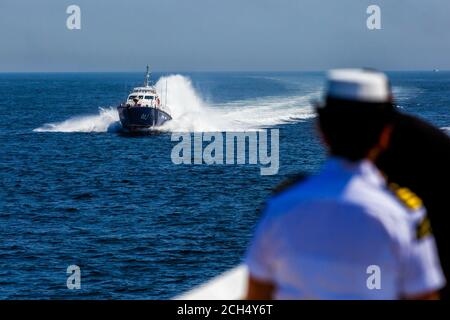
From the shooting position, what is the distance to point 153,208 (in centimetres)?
3366

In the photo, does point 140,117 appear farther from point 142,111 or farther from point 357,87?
point 357,87

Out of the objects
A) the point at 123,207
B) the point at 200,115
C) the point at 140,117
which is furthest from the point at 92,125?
the point at 123,207

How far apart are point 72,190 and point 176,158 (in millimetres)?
12600

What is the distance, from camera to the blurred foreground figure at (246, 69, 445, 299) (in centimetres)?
193

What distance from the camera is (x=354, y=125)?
202cm

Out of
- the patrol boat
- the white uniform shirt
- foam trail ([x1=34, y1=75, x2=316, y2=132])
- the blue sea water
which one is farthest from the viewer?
foam trail ([x1=34, y1=75, x2=316, y2=132])

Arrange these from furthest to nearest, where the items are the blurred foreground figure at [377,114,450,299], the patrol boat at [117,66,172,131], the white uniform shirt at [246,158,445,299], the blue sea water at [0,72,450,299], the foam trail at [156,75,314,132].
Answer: the foam trail at [156,75,314,132]
the patrol boat at [117,66,172,131]
the blue sea water at [0,72,450,299]
the blurred foreground figure at [377,114,450,299]
the white uniform shirt at [246,158,445,299]

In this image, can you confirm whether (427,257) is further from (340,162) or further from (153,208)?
(153,208)

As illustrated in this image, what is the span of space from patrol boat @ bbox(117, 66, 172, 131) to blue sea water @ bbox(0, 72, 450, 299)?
1.17 m

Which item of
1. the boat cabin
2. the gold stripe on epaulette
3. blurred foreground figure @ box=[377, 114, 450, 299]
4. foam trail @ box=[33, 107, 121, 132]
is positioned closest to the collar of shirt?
the gold stripe on epaulette

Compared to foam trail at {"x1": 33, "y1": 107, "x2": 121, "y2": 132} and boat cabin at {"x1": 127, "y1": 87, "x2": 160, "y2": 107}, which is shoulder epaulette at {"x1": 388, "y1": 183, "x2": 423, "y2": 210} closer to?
boat cabin at {"x1": 127, "y1": 87, "x2": 160, "y2": 107}

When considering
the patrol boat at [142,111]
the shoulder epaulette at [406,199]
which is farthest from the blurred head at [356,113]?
the patrol boat at [142,111]

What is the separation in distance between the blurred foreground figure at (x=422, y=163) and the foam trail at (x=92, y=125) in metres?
64.1

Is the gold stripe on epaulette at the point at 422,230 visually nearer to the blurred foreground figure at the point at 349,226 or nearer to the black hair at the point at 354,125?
the blurred foreground figure at the point at 349,226
